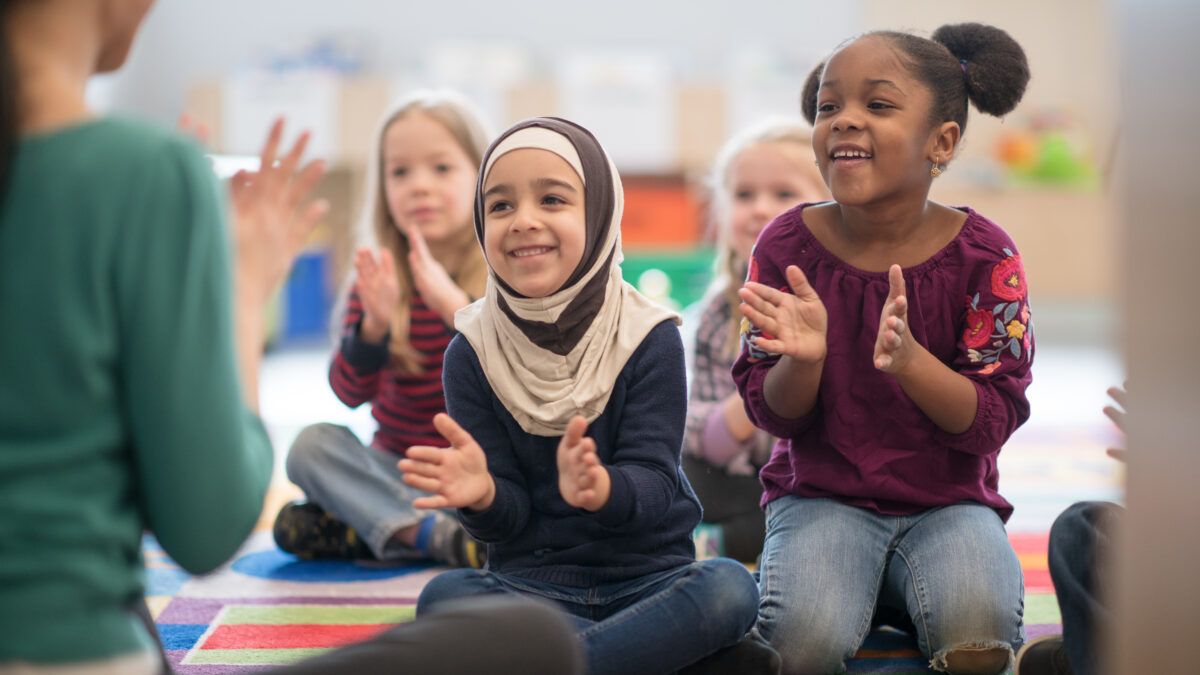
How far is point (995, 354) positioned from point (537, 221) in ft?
1.65

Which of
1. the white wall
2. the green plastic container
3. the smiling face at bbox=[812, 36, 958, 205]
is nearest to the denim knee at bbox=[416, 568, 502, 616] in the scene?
the smiling face at bbox=[812, 36, 958, 205]

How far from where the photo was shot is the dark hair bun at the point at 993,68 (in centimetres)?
134

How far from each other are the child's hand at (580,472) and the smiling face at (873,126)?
42 centimetres

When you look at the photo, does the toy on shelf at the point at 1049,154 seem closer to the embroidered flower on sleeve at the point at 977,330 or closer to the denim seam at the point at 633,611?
the embroidered flower on sleeve at the point at 977,330

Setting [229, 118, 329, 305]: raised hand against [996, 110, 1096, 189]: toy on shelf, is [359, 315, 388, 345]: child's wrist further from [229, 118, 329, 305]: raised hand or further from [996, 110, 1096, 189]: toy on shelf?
[996, 110, 1096, 189]: toy on shelf

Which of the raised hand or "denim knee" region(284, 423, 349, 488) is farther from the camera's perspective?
"denim knee" region(284, 423, 349, 488)

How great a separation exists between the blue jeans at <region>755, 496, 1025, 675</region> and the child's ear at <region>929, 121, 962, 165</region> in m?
0.38

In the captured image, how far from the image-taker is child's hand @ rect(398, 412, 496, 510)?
3.62 ft

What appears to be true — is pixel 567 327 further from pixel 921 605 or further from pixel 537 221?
pixel 921 605

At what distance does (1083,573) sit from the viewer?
43.4 inches

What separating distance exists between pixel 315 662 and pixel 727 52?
17.8 ft

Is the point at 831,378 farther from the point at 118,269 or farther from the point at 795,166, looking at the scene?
the point at 118,269

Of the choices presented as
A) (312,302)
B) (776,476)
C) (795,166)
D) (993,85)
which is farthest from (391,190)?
(312,302)

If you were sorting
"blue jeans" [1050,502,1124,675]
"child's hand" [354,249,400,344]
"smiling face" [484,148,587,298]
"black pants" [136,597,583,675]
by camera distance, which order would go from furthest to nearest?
"child's hand" [354,249,400,344], "smiling face" [484,148,587,298], "blue jeans" [1050,502,1124,675], "black pants" [136,597,583,675]
